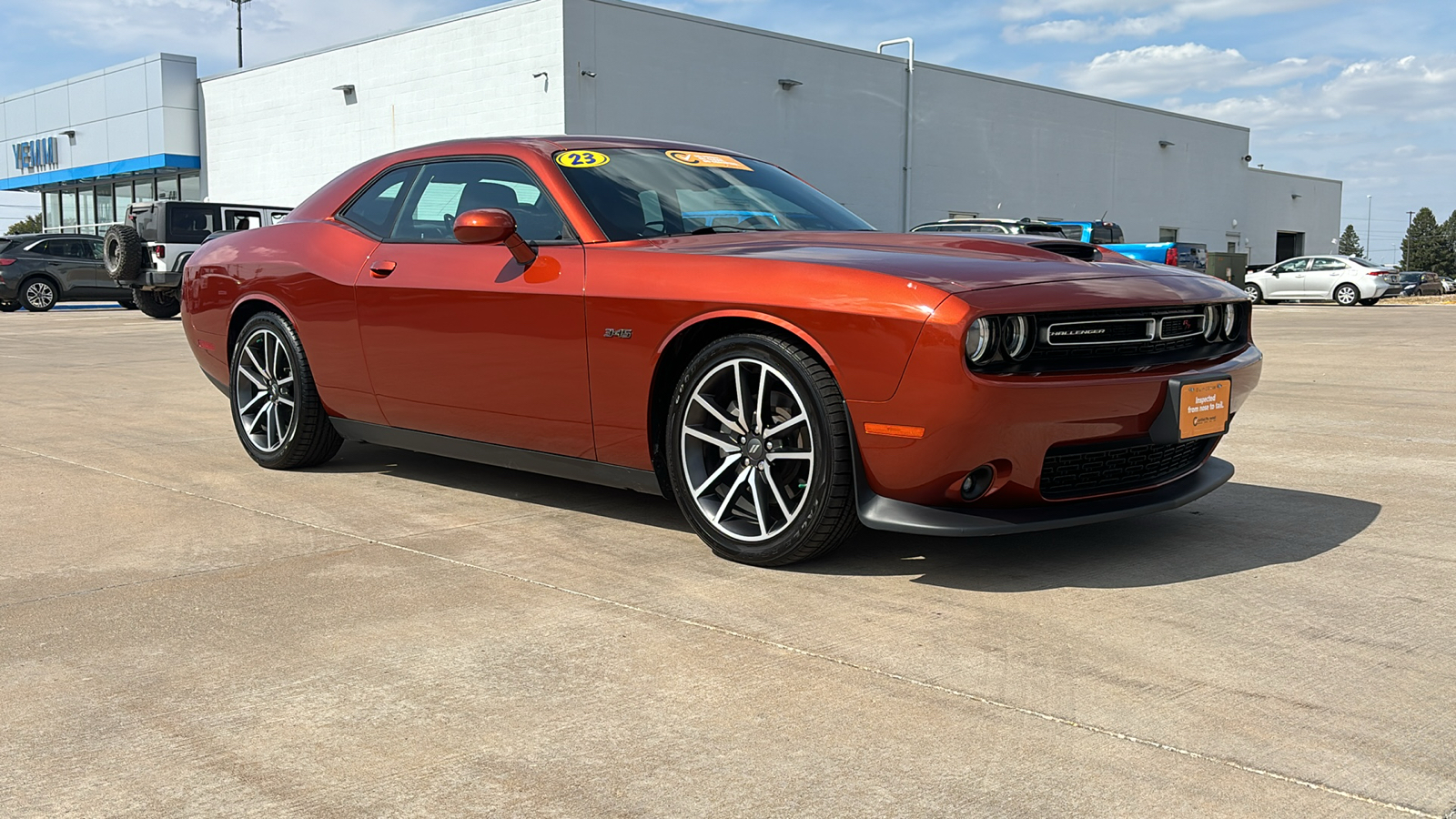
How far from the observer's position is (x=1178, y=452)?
13.4ft

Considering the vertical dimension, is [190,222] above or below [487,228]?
above

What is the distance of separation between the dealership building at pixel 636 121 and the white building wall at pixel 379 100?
0.16 ft

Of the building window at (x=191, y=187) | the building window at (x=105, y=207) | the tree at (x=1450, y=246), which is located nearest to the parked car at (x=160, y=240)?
the building window at (x=191, y=187)

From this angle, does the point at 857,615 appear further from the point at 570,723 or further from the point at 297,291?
the point at 297,291

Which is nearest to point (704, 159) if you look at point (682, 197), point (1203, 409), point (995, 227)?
point (682, 197)

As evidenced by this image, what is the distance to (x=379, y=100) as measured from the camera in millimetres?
26734

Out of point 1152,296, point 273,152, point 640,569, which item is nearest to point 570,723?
point 640,569

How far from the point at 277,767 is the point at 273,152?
3066 centimetres

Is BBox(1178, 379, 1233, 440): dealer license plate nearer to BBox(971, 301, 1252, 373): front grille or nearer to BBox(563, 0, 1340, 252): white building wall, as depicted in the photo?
BBox(971, 301, 1252, 373): front grille

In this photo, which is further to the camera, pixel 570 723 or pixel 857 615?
pixel 857 615

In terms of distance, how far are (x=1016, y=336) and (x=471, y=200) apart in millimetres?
2369

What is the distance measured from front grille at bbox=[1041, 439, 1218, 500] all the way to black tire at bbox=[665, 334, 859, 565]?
59cm

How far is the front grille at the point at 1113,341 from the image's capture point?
11.6ft

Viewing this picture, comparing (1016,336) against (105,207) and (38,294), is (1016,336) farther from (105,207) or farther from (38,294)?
(105,207)
